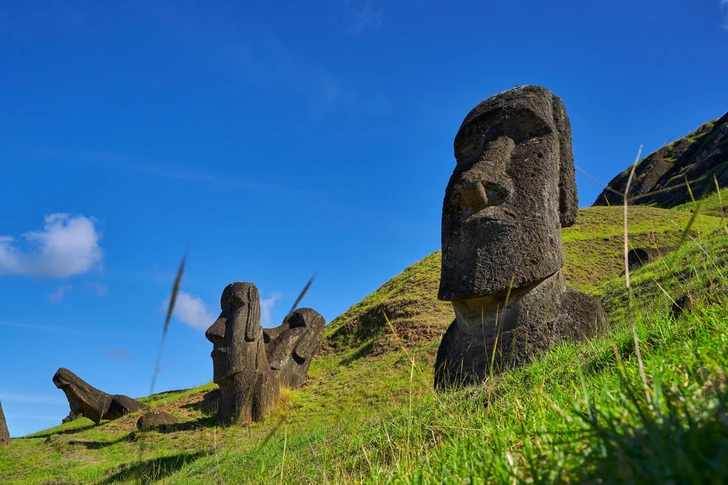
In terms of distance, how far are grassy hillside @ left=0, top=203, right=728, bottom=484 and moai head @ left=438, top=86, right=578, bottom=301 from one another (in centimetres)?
93

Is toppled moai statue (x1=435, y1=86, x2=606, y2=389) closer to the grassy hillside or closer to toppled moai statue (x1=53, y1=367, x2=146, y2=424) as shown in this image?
the grassy hillside

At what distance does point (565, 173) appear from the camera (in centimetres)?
655

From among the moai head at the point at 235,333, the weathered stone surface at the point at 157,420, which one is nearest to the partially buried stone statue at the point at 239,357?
the moai head at the point at 235,333

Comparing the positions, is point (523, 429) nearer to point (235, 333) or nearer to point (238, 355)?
point (238, 355)

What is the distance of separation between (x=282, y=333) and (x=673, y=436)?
16161mm

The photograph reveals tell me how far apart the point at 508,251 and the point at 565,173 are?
1551 mm

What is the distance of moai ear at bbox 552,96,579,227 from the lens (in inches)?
257

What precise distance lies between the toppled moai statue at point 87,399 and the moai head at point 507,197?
44.8 feet

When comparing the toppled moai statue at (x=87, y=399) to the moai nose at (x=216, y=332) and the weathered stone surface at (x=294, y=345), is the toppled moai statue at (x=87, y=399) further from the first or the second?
the moai nose at (x=216, y=332)

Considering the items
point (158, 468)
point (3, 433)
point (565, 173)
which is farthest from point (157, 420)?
point (565, 173)

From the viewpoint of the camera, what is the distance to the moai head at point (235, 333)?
1314 centimetres

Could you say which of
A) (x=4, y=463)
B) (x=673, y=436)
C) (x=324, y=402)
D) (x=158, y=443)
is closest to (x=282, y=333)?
(x=324, y=402)

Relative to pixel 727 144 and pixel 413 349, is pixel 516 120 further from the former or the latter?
pixel 727 144

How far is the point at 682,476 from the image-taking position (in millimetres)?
1057
